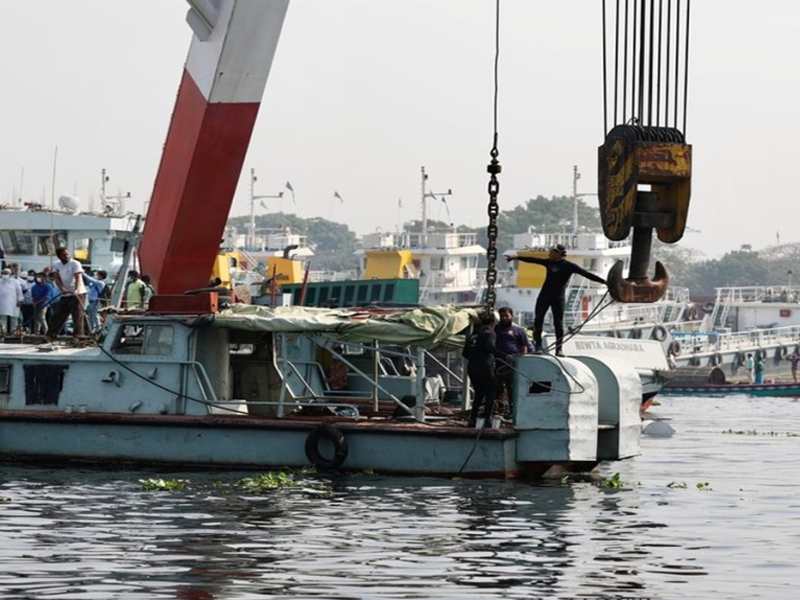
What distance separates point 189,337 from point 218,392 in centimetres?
95

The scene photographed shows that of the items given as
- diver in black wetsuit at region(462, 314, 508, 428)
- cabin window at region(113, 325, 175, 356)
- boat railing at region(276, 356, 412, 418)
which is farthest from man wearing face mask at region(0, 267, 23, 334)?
diver in black wetsuit at region(462, 314, 508, 428)

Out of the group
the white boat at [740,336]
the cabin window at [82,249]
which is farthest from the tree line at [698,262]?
the cabin window at [82,249]

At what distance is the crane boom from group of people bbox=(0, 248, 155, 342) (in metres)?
0.88

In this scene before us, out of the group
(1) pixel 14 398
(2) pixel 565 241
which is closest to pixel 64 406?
(1) pixel 14 398

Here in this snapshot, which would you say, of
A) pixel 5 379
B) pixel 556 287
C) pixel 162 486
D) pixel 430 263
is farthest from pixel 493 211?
pixel 430 263

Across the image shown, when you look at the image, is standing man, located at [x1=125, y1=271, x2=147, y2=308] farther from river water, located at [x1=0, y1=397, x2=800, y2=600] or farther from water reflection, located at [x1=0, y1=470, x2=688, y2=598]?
water reflection, located at [x1=0, y1=470, x2=688, y2=598]

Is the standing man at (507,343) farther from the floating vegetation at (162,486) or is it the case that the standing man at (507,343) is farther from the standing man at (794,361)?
the standing man at (794,361)

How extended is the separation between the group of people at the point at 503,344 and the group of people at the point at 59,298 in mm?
5092

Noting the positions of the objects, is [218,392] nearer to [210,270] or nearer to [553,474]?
[210,270]

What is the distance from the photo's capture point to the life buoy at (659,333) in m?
66.3

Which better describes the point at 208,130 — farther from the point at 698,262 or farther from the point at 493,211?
the point at 698,262

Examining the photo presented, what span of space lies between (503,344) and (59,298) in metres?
7.99

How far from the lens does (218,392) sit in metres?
21.9

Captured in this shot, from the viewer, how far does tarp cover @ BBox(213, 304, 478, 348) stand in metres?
21.0
